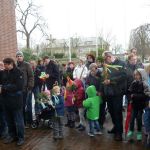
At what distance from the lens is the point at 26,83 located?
9.18 meters

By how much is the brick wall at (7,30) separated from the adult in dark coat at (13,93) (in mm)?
6690

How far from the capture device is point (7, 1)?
15.1 metres

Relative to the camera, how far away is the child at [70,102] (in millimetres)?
9069

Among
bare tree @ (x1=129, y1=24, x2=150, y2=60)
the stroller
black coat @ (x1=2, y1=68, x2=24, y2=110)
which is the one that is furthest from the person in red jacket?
bare tree @ (x1=129, y1=24, x2=150, y2=60)

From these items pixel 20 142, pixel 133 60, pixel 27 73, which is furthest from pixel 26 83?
pixel 133 60

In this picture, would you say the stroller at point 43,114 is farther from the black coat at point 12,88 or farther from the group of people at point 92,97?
the black coat at point 12,88

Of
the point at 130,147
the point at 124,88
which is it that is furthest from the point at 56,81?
the point at 130,147

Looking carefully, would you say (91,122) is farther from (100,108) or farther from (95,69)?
(95,69)

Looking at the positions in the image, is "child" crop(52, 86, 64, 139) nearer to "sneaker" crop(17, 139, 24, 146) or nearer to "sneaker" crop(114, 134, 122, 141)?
"sneaker" crop(17, 139, 24, 146)

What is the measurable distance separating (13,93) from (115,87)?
7.17 feet

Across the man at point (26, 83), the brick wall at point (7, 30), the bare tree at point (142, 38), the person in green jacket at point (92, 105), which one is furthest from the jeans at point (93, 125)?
the bare tree at point (142, 38)

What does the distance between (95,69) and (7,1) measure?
780 cm

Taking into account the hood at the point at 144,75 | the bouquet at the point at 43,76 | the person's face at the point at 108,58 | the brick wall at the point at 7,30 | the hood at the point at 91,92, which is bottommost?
the hood at the point at 91,92

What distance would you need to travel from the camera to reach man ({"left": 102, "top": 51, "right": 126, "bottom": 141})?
7.70m
